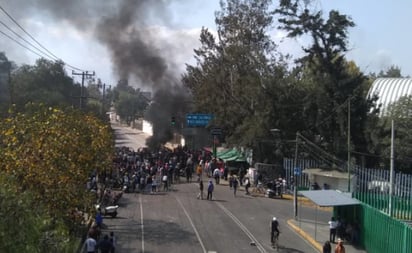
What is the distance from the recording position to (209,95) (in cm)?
6075

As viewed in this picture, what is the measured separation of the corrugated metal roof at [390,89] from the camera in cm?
7275

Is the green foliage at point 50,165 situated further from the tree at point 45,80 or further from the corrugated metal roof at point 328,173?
the tree at point 45,80

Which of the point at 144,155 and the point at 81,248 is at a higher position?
the point at 144,155

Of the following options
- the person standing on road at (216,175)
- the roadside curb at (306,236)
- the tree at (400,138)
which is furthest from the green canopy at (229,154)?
the roadside curb at (306,236)

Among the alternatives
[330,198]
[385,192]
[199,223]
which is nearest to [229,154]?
[385,192]

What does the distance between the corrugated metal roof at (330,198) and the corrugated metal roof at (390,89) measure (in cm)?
4744

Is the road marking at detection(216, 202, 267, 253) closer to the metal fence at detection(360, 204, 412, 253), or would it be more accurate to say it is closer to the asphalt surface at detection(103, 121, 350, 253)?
the asphalt surface at detection(103, 121, 350, 253)

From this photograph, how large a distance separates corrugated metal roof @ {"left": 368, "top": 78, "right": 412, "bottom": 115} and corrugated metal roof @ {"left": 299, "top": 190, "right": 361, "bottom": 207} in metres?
47.4

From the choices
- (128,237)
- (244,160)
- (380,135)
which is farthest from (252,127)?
(128,237)

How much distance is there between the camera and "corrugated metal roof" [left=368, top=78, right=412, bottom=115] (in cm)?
7275

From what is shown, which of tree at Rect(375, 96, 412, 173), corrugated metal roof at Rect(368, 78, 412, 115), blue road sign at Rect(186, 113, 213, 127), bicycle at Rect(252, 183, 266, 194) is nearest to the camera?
bicycle at Rect(252, 183, 266, 194)

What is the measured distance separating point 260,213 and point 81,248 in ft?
40.4

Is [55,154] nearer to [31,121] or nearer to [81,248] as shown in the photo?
[31,121]

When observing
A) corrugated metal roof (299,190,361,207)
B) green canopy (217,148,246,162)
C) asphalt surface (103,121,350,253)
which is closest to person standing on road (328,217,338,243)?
asphalt surface (103,121,350,253)
